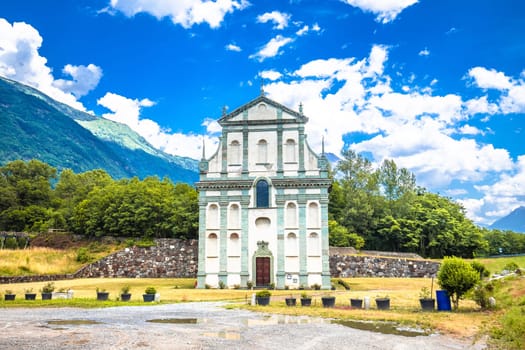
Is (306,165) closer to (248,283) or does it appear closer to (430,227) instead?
(248,283)

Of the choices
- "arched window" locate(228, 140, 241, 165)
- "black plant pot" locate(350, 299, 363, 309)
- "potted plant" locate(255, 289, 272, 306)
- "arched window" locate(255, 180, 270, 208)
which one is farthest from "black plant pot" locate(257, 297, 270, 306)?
"arched window" locate(228, 140, 241, 165)

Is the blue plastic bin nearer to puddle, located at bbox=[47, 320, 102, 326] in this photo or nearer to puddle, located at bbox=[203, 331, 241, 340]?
puddle, located at bbox=[203, 331, 241, 340]

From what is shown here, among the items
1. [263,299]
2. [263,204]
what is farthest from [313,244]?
[263,299]

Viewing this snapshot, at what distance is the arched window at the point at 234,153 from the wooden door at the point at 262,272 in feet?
28.4

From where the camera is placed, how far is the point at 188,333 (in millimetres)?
14547

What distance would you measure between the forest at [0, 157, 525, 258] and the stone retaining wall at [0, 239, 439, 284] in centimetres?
288

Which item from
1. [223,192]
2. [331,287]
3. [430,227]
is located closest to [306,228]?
[331,287]

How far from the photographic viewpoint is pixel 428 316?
1867cm

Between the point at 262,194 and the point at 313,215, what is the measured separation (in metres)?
4.67

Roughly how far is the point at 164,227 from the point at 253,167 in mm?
17539

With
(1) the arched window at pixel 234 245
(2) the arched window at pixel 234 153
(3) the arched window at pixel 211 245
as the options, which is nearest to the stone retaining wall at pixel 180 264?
(3) the arched window at pixel 211 245

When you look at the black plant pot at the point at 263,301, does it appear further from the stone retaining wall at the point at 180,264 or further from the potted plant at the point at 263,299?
the stone retaining wall at the point at 180,264

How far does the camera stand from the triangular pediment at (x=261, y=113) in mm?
39500

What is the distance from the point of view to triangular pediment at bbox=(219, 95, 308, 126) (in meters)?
39.5
